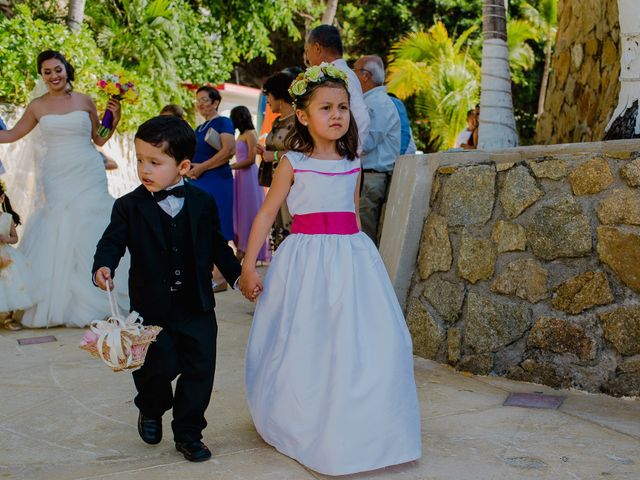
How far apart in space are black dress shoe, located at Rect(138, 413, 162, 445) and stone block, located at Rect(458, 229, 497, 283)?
84.3 inches

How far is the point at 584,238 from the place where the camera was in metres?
4.68

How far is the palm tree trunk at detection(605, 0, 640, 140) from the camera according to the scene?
5.36 meters

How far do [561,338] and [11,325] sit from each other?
168 inches

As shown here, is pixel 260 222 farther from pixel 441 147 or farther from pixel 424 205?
pixel 441 147

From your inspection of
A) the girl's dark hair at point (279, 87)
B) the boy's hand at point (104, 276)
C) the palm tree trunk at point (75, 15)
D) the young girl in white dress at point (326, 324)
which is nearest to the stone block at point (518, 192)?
the young girl in white dress at point (326, 324)

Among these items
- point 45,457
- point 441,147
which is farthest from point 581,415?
point 441,147

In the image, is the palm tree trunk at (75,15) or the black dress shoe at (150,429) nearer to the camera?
the black dress shoe at (150,429)

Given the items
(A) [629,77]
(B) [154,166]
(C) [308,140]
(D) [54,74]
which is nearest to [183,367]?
(B) [154,166]

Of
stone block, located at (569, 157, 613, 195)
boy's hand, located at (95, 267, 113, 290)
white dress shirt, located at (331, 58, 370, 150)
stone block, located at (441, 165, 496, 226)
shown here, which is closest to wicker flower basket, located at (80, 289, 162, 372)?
boy's hand, located at (95, 267, 113, 290)

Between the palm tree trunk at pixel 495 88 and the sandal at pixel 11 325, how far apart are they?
3825 mm

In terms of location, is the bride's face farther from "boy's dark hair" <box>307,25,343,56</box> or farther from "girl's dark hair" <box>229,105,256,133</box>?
"girl's dark hair" <box>229,105,256,133</box>

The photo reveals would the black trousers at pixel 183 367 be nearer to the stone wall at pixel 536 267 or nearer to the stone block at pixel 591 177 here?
the stone wall at pixel 536 267

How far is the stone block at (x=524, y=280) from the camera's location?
4.84 m

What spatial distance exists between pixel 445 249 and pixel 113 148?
414 inches
